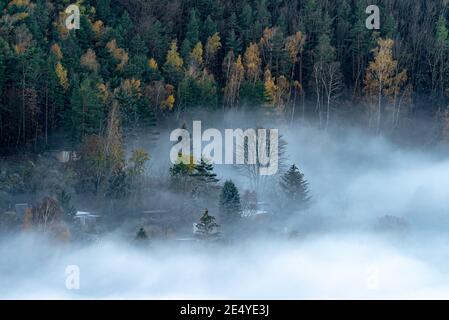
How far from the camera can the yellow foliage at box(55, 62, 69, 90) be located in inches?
1964

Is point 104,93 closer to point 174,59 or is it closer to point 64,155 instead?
point 64,155

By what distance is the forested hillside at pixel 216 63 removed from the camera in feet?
163

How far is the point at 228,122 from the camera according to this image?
53594mm

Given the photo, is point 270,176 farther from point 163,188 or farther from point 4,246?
point 4,246

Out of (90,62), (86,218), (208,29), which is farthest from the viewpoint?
(208,29)

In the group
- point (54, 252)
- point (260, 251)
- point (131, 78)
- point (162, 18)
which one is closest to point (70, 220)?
point (54, 252)

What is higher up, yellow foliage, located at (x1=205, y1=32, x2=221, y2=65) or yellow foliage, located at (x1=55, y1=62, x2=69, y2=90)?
yellow foliage, located at (x1=205, y1=32, x2=221, y2=65)

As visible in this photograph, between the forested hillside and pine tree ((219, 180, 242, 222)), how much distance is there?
297 inches

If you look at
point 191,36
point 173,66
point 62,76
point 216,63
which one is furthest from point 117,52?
point 216,63

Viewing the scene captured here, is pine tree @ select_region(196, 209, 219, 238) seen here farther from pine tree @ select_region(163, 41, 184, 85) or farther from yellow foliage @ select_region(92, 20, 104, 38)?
yellow foliage @ select_region(92, 20, 104, 38)

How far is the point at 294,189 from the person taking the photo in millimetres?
47156

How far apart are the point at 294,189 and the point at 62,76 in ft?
42.7

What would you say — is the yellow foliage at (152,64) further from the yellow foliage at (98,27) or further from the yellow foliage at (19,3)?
the yellow foliage at (19,3)

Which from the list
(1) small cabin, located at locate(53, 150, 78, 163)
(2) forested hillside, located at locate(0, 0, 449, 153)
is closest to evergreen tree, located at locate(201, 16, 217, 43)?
(2) forested hillside, located at locate(0, 0, 449, 153)
